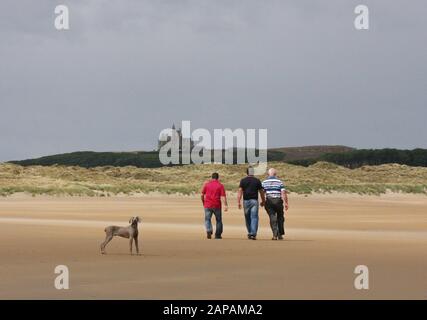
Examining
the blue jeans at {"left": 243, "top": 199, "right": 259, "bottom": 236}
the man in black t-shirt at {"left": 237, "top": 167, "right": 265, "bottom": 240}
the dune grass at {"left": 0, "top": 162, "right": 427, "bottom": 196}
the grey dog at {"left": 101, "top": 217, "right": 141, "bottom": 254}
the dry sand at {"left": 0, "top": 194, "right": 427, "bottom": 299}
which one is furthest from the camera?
the dune grass at {"left": 0, "top": 162, "right": 427, "bottom": 196}

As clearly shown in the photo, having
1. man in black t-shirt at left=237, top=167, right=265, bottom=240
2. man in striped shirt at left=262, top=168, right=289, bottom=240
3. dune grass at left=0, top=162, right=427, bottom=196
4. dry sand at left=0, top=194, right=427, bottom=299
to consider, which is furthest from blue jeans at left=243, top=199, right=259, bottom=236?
dune grass at left=0, top=162, right=427, bottom=196

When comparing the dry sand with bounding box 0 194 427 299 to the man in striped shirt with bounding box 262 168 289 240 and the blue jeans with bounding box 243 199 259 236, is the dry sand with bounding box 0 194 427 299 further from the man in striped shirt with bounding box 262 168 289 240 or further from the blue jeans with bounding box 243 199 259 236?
the blue jeans with bounding box 243 199 259 236

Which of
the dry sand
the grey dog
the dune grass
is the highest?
the grey dog

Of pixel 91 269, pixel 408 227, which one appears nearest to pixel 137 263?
pixel 91 269

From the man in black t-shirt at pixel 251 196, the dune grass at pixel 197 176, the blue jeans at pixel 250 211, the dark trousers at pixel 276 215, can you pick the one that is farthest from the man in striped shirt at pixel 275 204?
the dune grass at pixel 197 176

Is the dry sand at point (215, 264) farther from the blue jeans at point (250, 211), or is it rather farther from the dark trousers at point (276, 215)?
the blue jeans at point (250, 211)

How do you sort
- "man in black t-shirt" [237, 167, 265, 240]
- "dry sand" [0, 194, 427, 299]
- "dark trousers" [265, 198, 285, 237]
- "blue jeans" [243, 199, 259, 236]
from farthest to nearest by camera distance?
"man in black t-shirt" [237, 167, 265, 240]
"blue jeans" [243, 199, 259, 236]
"dark trousers" [265, 198, 285, 237]
"dry sand" [0, 194, 427, 299]

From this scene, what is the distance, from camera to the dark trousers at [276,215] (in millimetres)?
21625

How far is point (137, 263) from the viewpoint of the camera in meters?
15.6

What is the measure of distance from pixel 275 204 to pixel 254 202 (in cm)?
51

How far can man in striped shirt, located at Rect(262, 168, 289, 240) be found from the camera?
21.7 m

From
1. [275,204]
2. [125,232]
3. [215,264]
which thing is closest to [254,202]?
[275,204]

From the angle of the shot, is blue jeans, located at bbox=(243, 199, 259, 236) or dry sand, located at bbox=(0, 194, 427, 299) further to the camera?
blue jeans, located at bbox=(243, 199, 259, 236)

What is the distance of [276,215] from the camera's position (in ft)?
72.1
